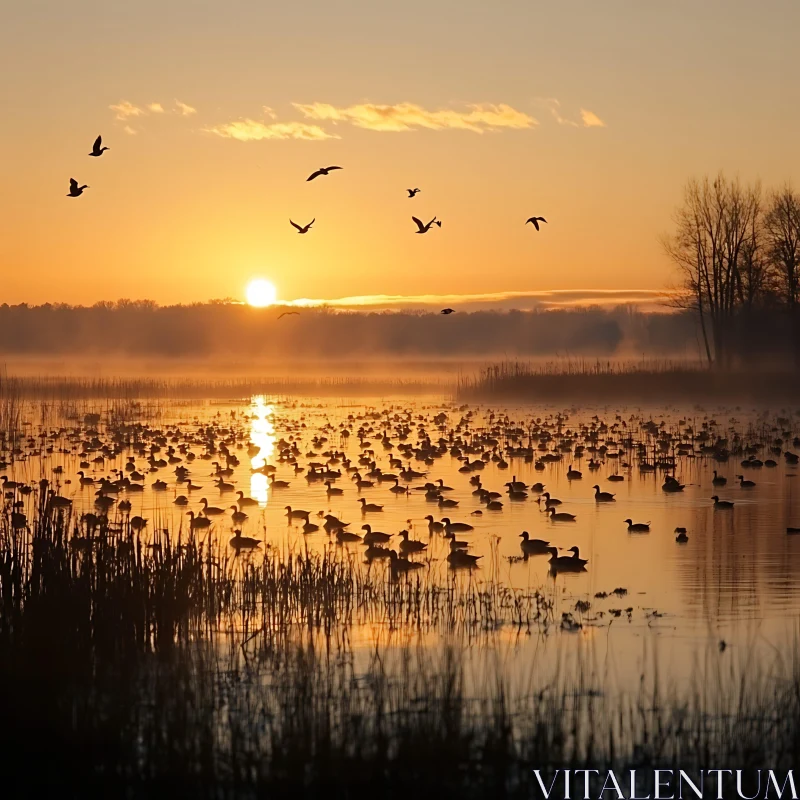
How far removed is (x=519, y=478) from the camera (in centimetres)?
2570

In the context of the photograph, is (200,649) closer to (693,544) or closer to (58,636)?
(58,636)

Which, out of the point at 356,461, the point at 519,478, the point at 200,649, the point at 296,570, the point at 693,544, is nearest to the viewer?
the point at 200,649

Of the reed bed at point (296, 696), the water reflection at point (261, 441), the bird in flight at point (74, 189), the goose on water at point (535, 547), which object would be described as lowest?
the reed bed at point (296, 696)

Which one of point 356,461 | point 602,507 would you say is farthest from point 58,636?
point 356,461

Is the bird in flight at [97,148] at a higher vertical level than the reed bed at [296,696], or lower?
higher

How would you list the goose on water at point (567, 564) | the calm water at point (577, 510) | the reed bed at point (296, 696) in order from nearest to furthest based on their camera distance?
the reed bed at point (296, 696), the calm water at point (577, 510), the goose on water at point (567, 564)

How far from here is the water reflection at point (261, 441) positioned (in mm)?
23281

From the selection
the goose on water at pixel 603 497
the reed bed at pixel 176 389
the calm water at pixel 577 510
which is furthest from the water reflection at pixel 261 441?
the reed bed at pixel 176 389

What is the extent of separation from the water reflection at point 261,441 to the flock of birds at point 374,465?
0.17 metres

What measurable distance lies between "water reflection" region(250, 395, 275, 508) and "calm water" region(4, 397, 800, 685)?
0.30 feet

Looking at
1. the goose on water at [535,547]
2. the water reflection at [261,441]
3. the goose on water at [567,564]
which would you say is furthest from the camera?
the water reflection at [261,441]

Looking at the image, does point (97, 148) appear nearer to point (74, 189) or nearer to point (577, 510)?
point (74, 189)

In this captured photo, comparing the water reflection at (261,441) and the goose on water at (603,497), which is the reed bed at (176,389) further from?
the goose on water at (603,497)

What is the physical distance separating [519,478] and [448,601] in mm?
13543
